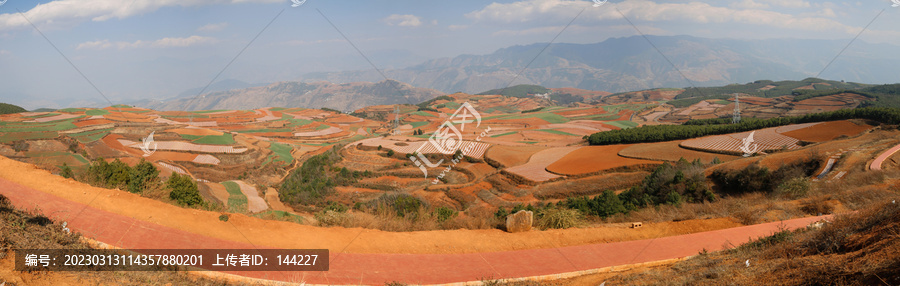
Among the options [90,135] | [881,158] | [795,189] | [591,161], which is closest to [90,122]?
[90,135]

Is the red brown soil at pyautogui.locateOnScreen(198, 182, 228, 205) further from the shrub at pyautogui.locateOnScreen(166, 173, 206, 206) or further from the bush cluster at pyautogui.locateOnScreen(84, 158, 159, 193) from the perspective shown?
the bush cluster at pyautogui.locateOnScreen(84, 158, 159, 193)

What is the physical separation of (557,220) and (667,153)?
28069 millimetres

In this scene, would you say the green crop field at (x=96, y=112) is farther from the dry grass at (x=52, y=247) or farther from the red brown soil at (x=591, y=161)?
the dry grass at (x=52, y=247)

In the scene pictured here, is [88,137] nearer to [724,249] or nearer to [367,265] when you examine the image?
[367,265]

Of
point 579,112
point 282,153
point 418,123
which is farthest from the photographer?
point 579,112

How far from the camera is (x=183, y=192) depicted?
11672mm

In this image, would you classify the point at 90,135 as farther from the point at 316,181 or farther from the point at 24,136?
the point at 316,181

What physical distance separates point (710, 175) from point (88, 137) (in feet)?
199

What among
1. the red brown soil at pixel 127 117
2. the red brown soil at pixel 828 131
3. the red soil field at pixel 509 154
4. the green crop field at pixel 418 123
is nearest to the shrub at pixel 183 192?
the red soil field at pixel 509 154

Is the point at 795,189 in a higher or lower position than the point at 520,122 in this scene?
higher

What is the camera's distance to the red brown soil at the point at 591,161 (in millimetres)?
31172

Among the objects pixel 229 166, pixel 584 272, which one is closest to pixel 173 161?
pixel 229 166

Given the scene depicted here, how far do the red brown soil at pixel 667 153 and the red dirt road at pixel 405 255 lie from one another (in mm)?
24510

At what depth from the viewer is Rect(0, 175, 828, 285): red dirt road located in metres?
6.96
